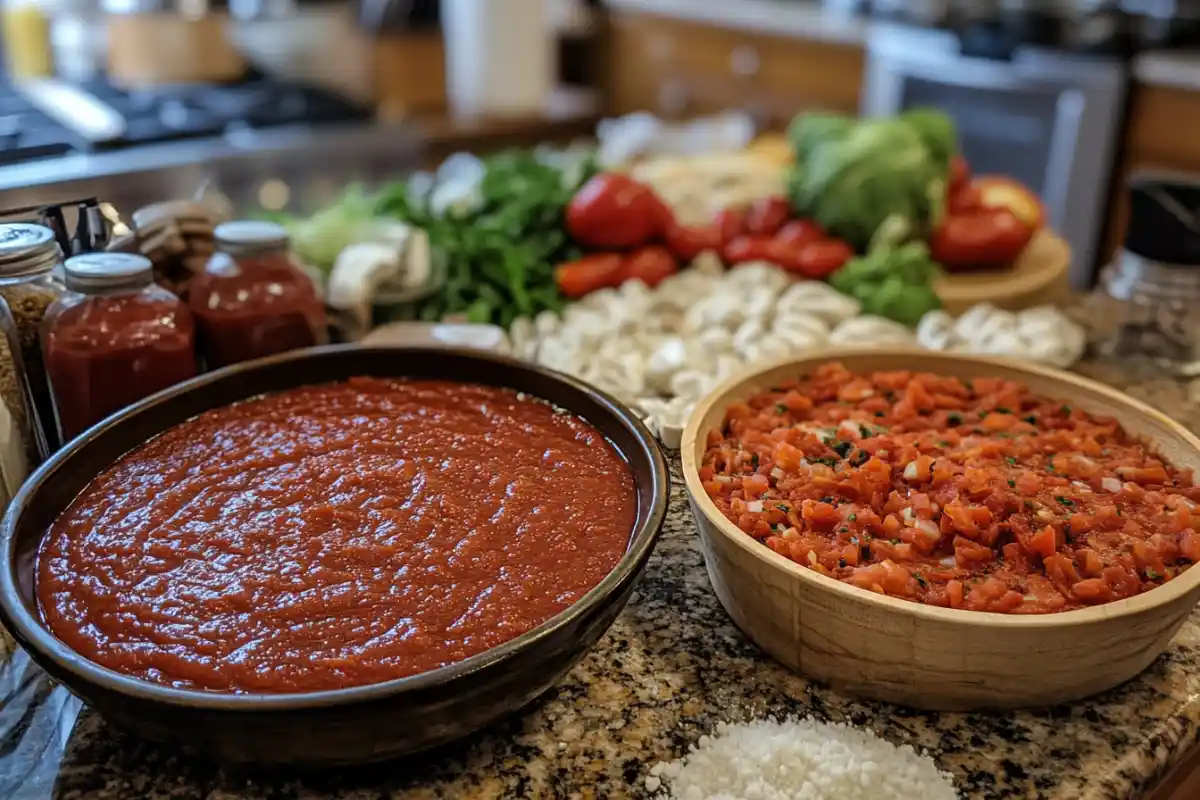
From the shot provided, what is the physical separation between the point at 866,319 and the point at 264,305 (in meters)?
0.92

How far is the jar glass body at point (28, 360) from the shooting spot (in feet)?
3.87

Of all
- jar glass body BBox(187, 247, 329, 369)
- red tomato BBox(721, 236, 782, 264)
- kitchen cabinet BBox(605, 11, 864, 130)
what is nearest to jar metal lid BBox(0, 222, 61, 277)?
jar glass body BBox(187, 247, 329, 369)

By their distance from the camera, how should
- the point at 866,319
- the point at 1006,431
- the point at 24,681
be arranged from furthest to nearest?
the point at 866,319 < the point at 1006,431 < the point at 24,681

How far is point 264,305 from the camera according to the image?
140 cm

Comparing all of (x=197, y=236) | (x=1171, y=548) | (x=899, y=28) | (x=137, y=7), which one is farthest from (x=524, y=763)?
(x=899, y=28)

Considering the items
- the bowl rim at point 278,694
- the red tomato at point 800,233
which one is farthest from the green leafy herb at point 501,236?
the bowl rim at point 278,694

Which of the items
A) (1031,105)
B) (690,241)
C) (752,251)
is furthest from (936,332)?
(1031,105)

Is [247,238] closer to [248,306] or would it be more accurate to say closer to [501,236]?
[248,306]

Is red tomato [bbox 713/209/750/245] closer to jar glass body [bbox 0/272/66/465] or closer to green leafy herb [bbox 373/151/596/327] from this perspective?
green leafy herb [bbox 373/151/596/327]

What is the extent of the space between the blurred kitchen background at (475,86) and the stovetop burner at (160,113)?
0.01m

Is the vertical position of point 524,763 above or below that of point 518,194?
below

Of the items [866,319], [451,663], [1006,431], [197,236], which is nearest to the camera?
[451,663]

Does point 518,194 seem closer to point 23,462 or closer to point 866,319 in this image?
point 866,319

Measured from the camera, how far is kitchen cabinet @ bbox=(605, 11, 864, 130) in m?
4.19
